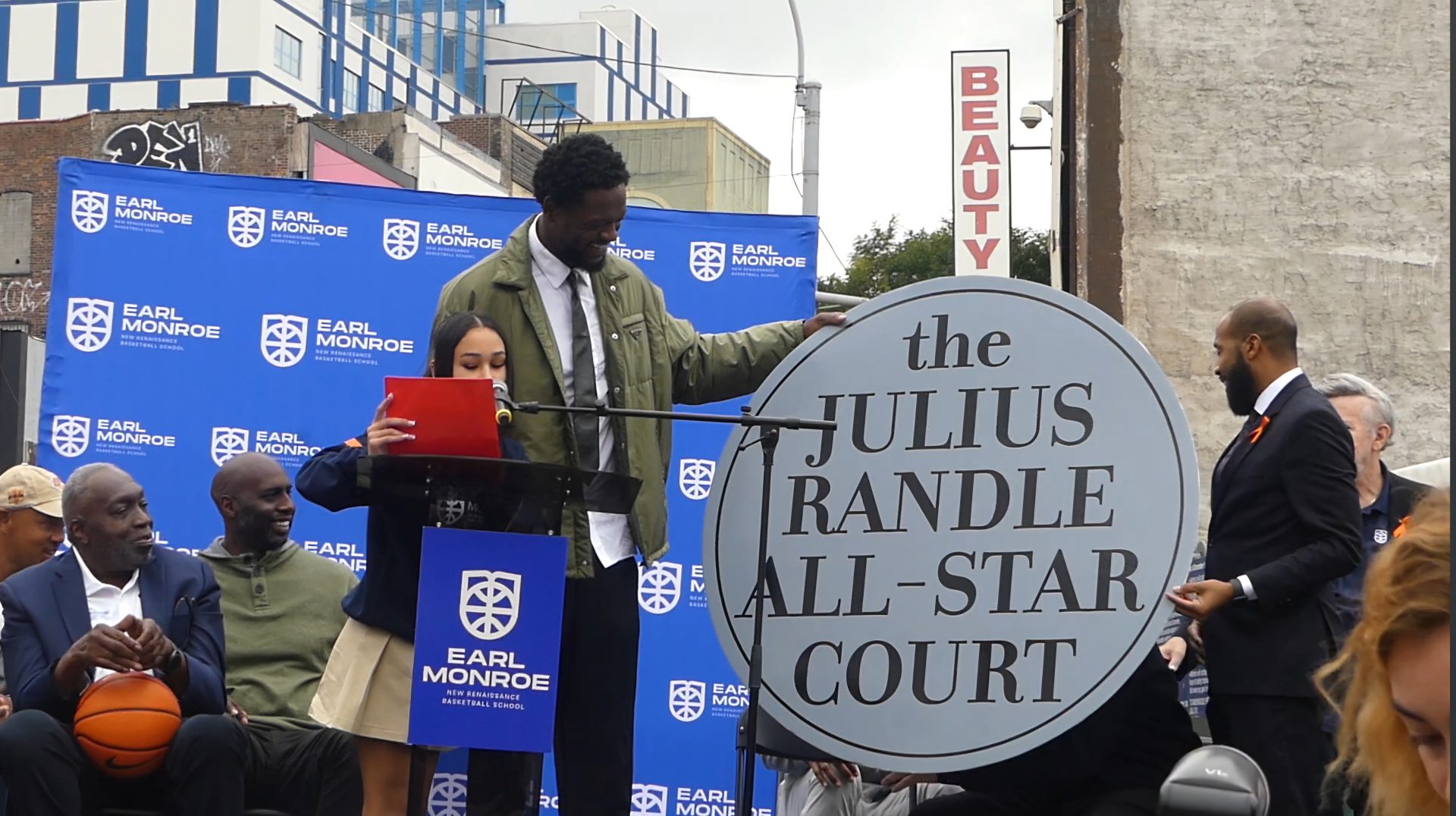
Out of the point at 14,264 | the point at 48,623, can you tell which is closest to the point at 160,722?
the point at 48,623

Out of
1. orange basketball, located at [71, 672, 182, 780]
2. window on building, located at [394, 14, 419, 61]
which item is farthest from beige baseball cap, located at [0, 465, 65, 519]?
window on building, located at [394, 14, 419, 61]

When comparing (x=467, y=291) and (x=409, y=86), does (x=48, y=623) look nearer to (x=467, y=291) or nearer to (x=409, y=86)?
(x=467, y=291)

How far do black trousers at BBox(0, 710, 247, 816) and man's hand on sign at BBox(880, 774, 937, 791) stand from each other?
194 cm

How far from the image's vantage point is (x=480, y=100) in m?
98.8

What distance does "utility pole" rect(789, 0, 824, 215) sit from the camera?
60.9 ft

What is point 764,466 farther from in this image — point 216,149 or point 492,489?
point 216,149

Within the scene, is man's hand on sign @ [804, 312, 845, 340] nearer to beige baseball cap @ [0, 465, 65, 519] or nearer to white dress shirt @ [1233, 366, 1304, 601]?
white dress shirt @ [1233, 366, 1304, 601]

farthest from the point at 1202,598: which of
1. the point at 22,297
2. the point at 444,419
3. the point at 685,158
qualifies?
the point at 685,158

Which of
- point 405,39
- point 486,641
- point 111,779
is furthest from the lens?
point 405,39

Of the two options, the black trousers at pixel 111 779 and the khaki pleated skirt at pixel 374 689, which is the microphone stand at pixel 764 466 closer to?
the khaki pleated skirt at pixel 374 689

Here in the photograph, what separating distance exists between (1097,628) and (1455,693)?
2679 millimetres

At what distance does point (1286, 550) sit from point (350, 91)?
80.9 metres

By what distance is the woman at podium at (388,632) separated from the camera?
4344mm

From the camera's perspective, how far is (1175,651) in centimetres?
539
